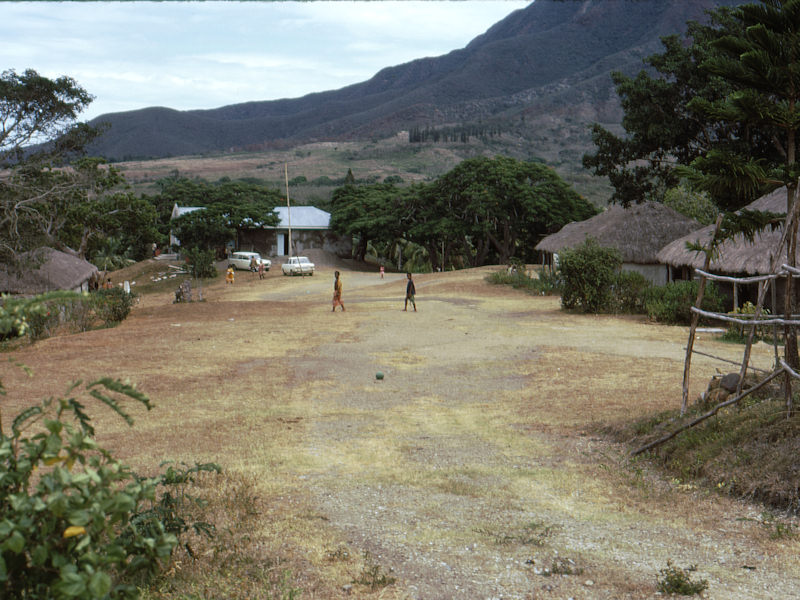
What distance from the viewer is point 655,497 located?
22.4 ft

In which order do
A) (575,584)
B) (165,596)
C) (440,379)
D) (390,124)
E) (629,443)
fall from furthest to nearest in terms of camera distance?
(390,124)
(440,379)
(629,443)
(575,584)
(165,596)

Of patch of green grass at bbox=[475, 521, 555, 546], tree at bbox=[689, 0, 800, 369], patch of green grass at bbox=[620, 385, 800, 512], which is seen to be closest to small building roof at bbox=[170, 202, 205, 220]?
tree at bbox=[689, 0, 800, 369]

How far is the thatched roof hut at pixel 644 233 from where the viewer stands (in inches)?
1259

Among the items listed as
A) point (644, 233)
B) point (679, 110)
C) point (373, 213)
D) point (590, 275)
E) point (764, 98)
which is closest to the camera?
point (764, 98)

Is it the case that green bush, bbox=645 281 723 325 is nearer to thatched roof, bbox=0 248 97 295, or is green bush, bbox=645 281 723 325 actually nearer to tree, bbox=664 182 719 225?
tree, bbox=664 182 719 225

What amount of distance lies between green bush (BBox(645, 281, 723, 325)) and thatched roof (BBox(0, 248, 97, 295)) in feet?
65.9

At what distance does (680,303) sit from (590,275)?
355 centimetres

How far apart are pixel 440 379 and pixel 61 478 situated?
10.7m

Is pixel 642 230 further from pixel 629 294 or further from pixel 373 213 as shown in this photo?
pixel 373 213

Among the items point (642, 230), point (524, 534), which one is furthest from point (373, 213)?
point (524, 534)

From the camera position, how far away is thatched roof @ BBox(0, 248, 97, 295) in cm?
2714

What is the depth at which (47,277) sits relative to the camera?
93.4 feet

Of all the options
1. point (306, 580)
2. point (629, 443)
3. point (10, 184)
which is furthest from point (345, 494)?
point (10, 184)

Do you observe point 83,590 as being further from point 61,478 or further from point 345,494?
point 345,494
